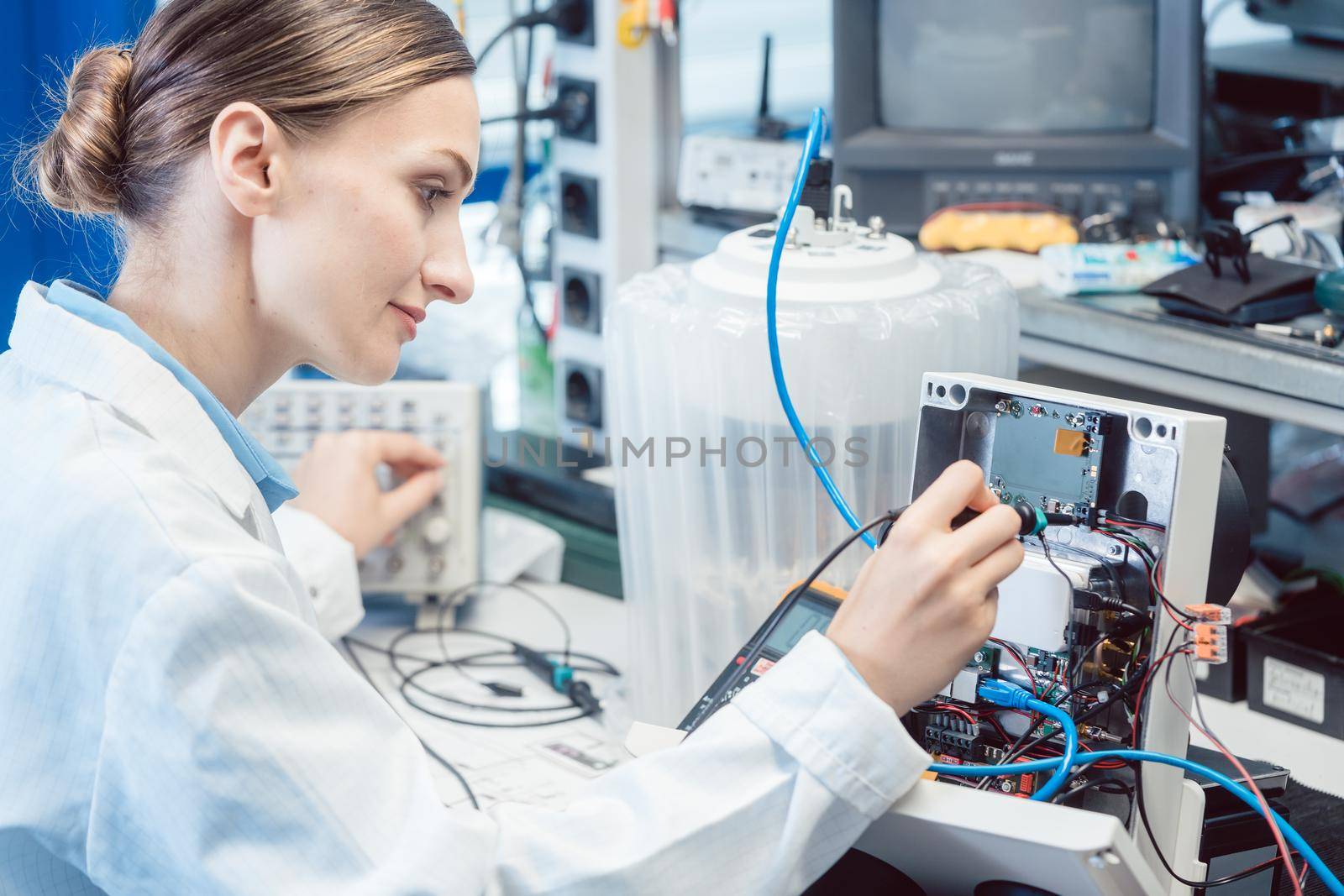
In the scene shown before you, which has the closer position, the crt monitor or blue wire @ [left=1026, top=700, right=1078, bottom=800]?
blue wire @ [left=1026, top=700, right=1078, bottom=800]

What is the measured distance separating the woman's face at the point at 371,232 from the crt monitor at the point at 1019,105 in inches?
36.7

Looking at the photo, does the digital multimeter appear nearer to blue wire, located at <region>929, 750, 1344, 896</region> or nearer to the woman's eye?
blue wire, located at <region>929, 750, 1344, 896</region>

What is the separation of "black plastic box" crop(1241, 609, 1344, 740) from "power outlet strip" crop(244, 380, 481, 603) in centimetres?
83

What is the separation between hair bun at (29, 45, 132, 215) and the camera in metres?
0.88

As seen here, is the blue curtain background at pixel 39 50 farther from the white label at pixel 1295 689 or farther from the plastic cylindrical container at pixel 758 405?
the white label at pixel 1295 689

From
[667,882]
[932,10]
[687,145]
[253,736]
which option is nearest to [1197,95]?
[932,10]

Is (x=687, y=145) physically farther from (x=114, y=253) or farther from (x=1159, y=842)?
(x=1159, y=842)

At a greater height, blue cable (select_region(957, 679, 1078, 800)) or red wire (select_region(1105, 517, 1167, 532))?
red wire (select_region(1105, 517, 1167, 532))

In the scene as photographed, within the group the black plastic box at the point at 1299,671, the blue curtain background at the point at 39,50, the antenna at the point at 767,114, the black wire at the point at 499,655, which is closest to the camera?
the black plastic box at the point at 1299,671

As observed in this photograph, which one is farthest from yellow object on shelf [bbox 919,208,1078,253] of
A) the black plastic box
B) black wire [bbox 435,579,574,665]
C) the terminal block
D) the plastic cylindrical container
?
the terminal block

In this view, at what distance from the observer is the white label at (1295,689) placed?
126cm

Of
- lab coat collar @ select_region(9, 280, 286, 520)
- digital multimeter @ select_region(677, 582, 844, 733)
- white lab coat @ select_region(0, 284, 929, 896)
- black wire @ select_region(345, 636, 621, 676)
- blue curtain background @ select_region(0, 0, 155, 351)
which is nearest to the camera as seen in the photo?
white lab coat @ select_region(0, 284, 929, 896)

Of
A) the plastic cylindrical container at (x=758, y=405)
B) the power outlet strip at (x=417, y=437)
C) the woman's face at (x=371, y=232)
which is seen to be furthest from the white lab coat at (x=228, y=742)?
the power outlet strip at (x=417, y=437)

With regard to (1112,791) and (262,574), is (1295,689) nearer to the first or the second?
(1112,791)
